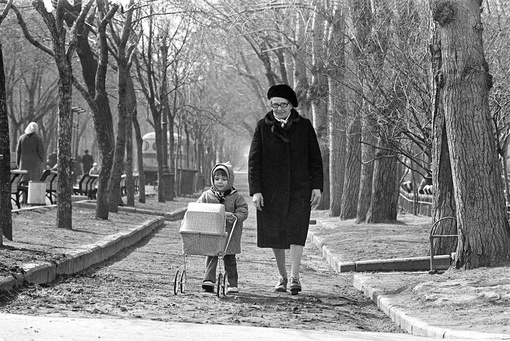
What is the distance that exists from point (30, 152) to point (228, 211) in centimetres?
1613

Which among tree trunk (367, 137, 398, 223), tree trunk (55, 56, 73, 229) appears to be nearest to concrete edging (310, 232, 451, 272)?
tree trunk (55, 56, 73, 229)

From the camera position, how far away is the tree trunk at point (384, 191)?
22328 mm

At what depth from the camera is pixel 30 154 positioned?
2642 centimetres

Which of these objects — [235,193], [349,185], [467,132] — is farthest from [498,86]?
[235,193]

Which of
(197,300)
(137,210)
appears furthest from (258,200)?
(137,210)

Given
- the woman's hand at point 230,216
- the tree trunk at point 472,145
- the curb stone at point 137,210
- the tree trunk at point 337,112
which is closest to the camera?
the woman's hand at point 230,216

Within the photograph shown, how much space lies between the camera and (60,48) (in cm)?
1836

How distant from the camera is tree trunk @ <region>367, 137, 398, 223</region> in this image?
879 inches

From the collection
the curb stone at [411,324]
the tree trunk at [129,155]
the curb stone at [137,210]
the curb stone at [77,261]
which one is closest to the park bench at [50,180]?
the curb stone at [137,210]

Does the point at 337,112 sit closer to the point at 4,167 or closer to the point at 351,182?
the point at 351,182

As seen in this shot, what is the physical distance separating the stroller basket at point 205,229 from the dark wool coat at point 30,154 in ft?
52.3

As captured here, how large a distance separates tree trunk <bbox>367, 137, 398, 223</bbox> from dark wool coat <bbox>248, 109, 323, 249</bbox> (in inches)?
414

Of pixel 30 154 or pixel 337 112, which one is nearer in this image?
pixel 337 112

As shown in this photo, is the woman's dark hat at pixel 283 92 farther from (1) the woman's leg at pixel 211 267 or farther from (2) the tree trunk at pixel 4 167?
(2) the tree trunk at pixel 4 167
